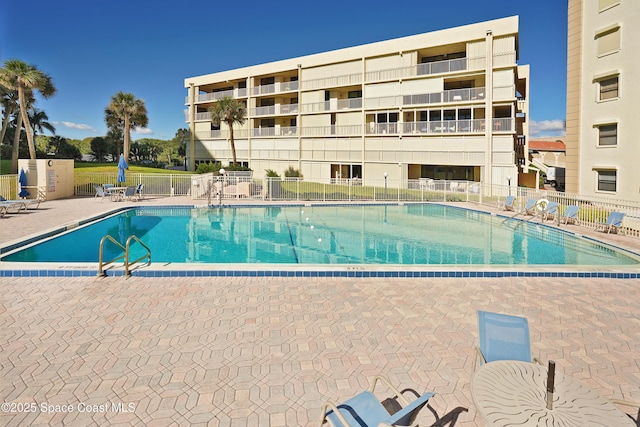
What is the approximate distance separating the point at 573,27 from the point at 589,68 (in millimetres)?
2877

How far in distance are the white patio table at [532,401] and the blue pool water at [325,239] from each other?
768cm

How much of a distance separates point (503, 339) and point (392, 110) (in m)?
31.9

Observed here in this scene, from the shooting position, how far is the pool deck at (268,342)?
3.76m

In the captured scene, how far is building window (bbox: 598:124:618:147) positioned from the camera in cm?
1959

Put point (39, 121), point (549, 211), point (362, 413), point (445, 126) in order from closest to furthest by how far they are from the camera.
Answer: point (362, 413) → point (549, 211) → point (445, 126) → point (39, 121)

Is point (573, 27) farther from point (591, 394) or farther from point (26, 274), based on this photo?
point (26, 274)

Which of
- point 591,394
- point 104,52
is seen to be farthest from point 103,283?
point 104,52

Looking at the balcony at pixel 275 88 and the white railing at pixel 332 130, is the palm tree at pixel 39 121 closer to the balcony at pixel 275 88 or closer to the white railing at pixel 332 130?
the balcony at pixel 275 88

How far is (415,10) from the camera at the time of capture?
33250mm

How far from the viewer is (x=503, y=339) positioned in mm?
3803

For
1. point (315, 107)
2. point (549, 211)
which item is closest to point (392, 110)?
point (315, 107)

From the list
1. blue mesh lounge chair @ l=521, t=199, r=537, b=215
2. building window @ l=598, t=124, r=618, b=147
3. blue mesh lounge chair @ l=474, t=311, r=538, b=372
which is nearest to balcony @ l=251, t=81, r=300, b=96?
building window @ l=598, t=124, r=618, b=147

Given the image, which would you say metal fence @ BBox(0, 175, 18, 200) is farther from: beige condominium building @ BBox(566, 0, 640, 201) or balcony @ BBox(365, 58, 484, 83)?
beige condominium building @ BBox(566, 0, 640, 201)

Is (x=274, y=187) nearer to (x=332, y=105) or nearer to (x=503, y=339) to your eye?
(x=332, y=105)
